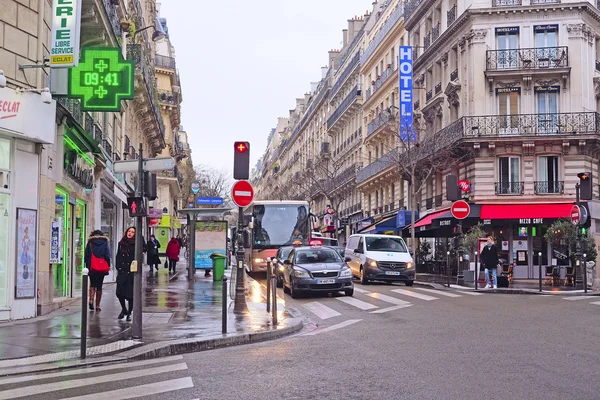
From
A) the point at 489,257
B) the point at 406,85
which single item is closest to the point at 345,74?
the point at 406,85

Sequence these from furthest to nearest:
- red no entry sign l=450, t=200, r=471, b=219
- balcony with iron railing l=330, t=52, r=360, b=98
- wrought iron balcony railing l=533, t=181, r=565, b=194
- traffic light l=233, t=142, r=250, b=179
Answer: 1. balcony with iron railing l=330, t=52, r=360, b=98
2. wrought iron balcony railing l=533, t=181, r=565, b=194
3. red no entry sign l=450, t=200, r=471, b=219
4. traffic light l=233, t=142, r=250, b=179

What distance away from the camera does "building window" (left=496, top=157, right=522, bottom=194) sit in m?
35.9

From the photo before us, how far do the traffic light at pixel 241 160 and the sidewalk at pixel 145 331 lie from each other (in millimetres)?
2932

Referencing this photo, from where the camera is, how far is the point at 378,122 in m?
52.5

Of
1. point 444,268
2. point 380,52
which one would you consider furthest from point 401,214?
point 380,52

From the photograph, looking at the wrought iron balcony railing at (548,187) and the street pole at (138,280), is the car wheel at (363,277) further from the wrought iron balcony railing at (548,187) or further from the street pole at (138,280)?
the street pole at (138,280)

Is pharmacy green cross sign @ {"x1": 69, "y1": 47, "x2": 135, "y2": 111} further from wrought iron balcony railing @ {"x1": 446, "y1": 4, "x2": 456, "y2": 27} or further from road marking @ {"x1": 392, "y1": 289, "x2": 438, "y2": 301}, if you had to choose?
wrought iron balcony railing @ {"x1": 446, "y1": 4, "x2": 456, "y2": 27}

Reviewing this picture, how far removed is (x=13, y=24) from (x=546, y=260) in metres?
27.0

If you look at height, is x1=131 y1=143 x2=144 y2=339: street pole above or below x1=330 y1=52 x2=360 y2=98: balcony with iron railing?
below

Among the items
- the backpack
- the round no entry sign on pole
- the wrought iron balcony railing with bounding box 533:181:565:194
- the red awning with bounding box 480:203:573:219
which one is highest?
the wrought iron balcony railing with bounding box 533:181:565:194

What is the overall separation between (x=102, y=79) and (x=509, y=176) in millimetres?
23634

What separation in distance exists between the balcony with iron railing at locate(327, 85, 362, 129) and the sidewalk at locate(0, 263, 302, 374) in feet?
146

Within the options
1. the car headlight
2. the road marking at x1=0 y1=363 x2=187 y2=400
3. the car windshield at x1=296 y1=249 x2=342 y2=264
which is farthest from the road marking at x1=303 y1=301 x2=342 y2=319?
the road marking at x1=0 y1=363 x2=187 y2=400

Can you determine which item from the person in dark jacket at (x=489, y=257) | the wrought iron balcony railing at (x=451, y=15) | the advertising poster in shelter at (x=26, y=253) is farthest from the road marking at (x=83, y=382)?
the wrought iron balcony railing at (x=451, y=15)
